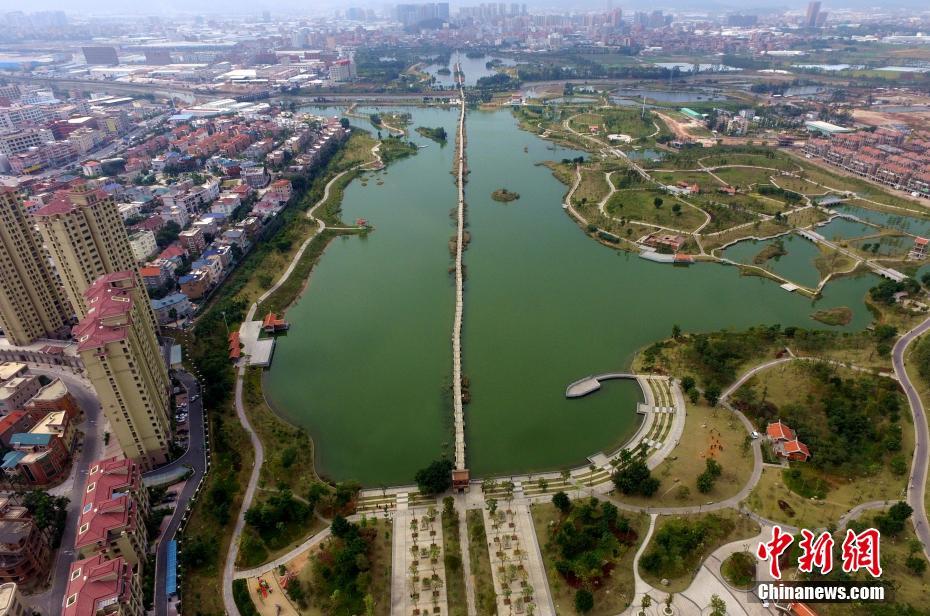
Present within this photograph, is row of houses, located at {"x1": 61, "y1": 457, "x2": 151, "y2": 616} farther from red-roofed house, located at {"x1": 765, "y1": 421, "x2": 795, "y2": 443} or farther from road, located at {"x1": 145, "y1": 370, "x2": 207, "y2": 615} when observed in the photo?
red-roofed house, located at {"x1": 765, "y1": 421, "x2": 795, "y2": 443}

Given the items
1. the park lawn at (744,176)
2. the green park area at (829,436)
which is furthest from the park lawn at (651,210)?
the green park area at (829,436)

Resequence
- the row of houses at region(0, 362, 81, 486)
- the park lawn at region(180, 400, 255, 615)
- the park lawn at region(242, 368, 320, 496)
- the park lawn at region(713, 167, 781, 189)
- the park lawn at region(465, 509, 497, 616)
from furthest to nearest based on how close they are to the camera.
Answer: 1. the park lawn at region(713, 167, 781, 189)
2. the park lawn at region(242, 368, 320, 496)
3. the row of houses at region(0, 362, 81, 486)
4. the park lawn at region(180, 400, 255, 615)
5. the park lawn at region(465, 509, 497, 616)

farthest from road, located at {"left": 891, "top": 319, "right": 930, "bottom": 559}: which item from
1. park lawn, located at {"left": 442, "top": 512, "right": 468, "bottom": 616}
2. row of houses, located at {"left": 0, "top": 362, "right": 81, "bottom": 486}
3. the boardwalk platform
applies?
row of houses, located at {"left": 0, "top": 362, "right": 81, "bottom": 486}

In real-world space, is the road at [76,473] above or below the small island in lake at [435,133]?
below

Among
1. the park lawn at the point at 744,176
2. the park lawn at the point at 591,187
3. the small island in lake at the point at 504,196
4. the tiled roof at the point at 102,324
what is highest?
the tiled roof at the point at 102,324

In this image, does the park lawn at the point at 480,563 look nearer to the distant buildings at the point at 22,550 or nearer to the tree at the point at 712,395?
the tree at the point at 712,395

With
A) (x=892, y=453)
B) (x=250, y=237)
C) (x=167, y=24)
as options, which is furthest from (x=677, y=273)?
(x=167, y=24)
